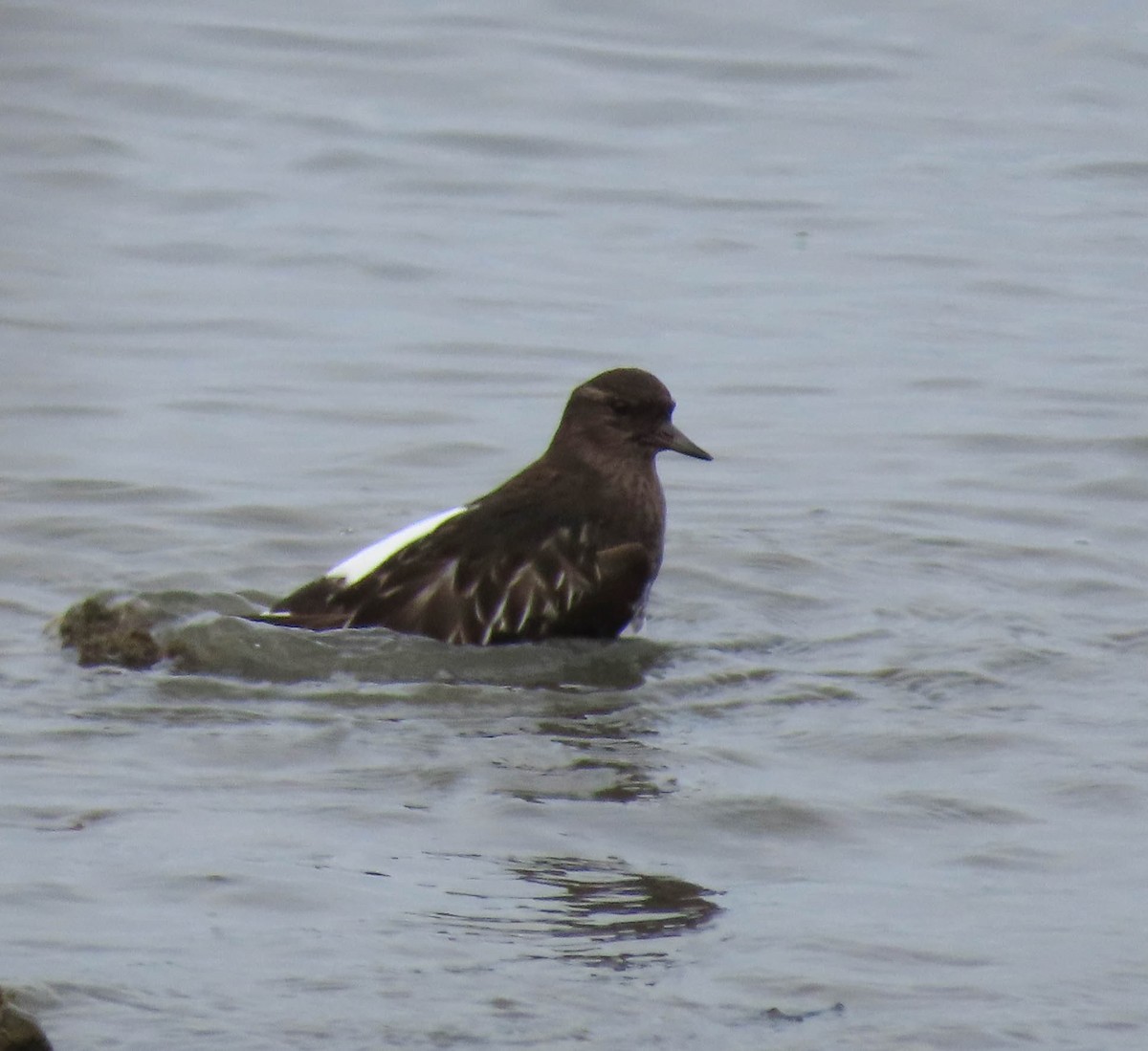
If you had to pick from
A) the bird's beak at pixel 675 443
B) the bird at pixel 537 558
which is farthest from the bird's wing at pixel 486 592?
the bird's beak at pixel 675 443

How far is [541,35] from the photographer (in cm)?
2341

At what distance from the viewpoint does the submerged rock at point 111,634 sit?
8.34m

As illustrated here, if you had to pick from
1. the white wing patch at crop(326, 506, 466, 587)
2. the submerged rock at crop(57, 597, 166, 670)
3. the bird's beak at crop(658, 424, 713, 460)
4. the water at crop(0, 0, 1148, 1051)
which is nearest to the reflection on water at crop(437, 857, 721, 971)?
the water at crop(0, 0, 1148, 1051)

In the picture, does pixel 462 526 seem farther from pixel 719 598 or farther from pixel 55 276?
pixel 55 276

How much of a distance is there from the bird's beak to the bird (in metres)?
0.05

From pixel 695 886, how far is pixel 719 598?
139 inches

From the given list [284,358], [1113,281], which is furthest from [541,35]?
[284,358]

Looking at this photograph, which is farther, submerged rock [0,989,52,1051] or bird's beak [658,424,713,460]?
bird's beak [658,424,713,460]

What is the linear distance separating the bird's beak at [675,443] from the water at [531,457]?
0.59 m

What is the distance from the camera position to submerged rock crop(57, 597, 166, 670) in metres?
8.34

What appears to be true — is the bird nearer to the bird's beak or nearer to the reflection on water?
the bird's beak

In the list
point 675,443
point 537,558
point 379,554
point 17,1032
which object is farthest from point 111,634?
point 17,1032

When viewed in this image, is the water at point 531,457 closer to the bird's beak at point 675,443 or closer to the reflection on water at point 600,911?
the reflection on water at point 600,911

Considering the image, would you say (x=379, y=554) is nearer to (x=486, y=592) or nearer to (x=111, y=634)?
(x=486, y=592)
